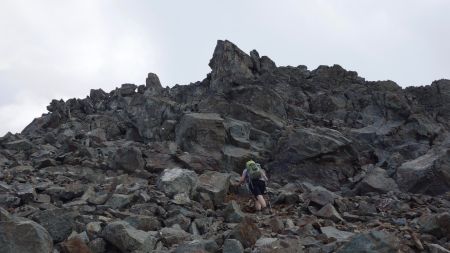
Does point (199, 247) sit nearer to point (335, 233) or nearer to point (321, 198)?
point (335, 233)

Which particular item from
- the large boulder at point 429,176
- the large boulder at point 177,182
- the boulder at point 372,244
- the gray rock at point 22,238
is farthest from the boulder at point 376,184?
the gray rock at point 22,238

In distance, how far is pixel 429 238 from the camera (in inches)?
523

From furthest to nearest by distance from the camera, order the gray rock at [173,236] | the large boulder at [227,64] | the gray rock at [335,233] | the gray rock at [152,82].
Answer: the gray rock at [152,82] < the large boulder at [227,64] < the gray rock at [335,233] < the gray rock at [173,236]

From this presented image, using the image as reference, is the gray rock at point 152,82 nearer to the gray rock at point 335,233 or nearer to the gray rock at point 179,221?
the gray rock at point 179,221

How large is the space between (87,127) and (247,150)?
59.0 feet

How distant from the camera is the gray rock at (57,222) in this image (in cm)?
1245

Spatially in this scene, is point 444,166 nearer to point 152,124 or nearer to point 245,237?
point 245,237

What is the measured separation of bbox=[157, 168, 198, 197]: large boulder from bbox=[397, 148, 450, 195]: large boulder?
36.9 ft

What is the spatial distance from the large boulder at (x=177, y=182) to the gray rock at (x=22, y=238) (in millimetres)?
7137

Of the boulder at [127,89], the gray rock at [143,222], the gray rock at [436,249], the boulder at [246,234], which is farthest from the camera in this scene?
the boulder at [127,89]

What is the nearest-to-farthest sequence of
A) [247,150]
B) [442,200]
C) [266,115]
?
[442,200]
[247,150]
[266,115]

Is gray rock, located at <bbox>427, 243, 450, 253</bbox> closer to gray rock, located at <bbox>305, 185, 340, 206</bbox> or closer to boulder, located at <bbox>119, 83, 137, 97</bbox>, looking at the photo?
gray rock, located at <bbox>305, 185, 340, 206</bbox>

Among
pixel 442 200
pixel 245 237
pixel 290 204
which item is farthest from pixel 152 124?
pixel 245 237

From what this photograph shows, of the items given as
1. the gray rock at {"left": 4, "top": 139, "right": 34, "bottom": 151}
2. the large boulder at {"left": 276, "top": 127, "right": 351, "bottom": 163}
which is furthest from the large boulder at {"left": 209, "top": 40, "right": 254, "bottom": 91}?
the gray rock at {"left": 4, "top": 139, "right": 34, "bottom": 151}
